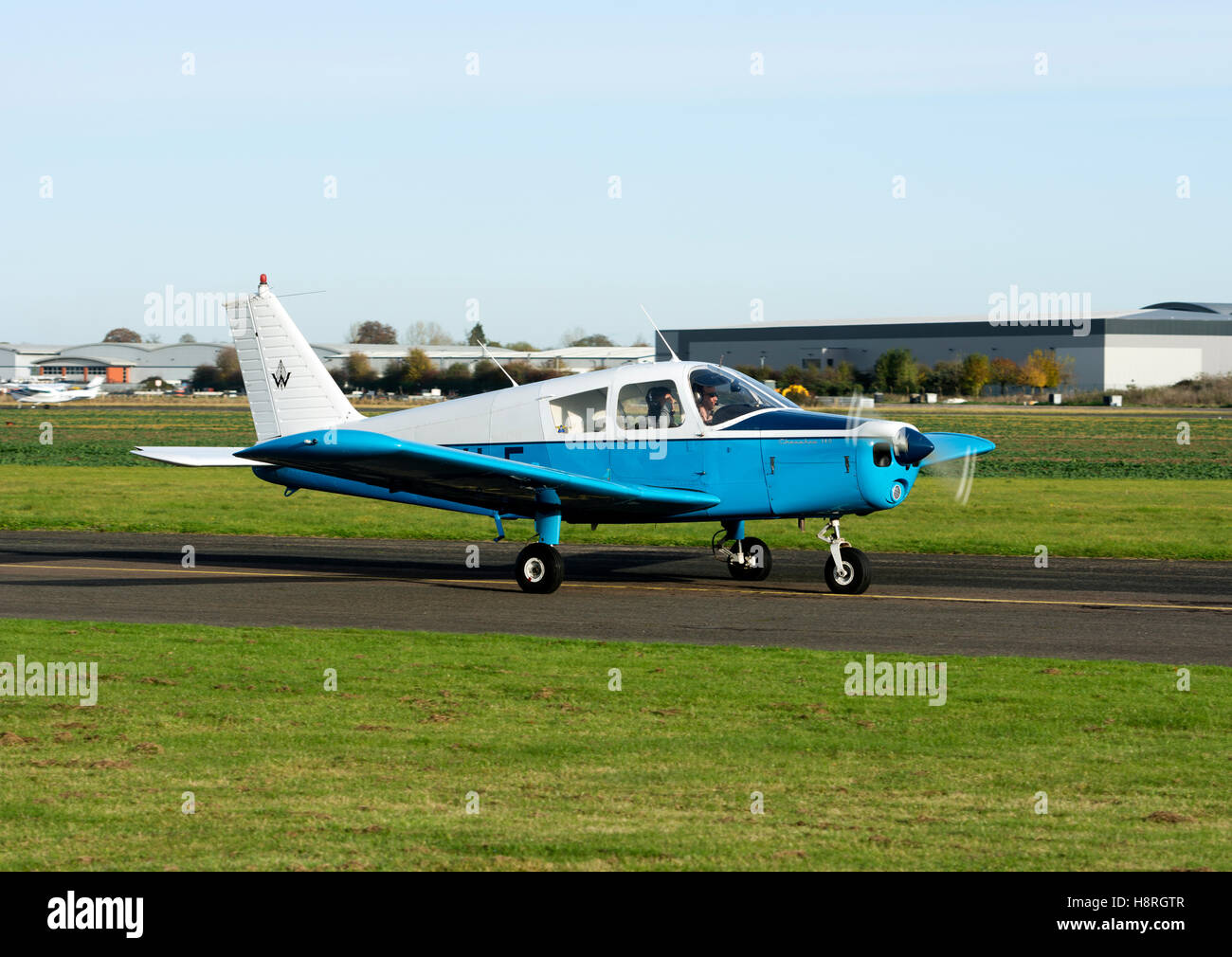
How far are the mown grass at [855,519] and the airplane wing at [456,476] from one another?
6160 mm

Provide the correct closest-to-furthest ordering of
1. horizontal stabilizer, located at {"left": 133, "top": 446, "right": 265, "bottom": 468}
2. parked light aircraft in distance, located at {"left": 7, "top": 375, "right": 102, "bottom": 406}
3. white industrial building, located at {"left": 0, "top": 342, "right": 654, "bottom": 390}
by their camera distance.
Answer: horizontal stabilizer, located at {"left": 133, "top": 446, "right": 265, "bottom": 468} < parked light aircraft in distance, located at {"left": 7, "top": 375, "right": 102, "bottom": 406} < white industrial building, located at {"left": 0, "top": 342, "right": 654, "bottom": 390}

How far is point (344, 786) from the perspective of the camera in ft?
24.4

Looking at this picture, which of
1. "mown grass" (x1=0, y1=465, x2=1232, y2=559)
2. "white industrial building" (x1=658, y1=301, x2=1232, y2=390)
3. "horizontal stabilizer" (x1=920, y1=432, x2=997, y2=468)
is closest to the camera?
"horizontal stabilizer" (x1=920, y1=432, x2=997, y2=468)

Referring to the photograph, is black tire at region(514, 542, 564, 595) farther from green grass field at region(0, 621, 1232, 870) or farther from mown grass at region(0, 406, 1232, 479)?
mown grass at region(0, 406, 1232, 479)

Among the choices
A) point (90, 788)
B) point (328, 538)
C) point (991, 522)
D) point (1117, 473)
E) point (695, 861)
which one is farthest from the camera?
point (1117, 473)

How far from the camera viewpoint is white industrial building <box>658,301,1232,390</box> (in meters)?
132

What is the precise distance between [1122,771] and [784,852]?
8.83ft

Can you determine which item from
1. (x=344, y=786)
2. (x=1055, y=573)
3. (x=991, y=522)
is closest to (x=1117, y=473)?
(x=991, y=522)

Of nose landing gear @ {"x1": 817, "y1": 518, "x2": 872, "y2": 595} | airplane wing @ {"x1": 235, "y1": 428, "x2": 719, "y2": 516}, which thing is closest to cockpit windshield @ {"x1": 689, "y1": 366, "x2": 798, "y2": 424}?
airplane wing @ {"x1": 235, "y1": 428, "x2": 719, "y2": 516}

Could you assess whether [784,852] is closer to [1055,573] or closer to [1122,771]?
[1122,771]

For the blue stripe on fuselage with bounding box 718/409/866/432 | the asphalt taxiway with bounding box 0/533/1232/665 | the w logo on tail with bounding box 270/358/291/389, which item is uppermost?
the w logo on tail with bounding box 270/358/291/389

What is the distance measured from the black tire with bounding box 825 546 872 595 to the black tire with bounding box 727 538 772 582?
155cm

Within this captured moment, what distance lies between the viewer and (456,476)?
1633 centimetres

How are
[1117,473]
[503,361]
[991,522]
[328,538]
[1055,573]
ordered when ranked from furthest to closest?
[1117,473], [503,361], [991,522], [328,538], [1055,573]
